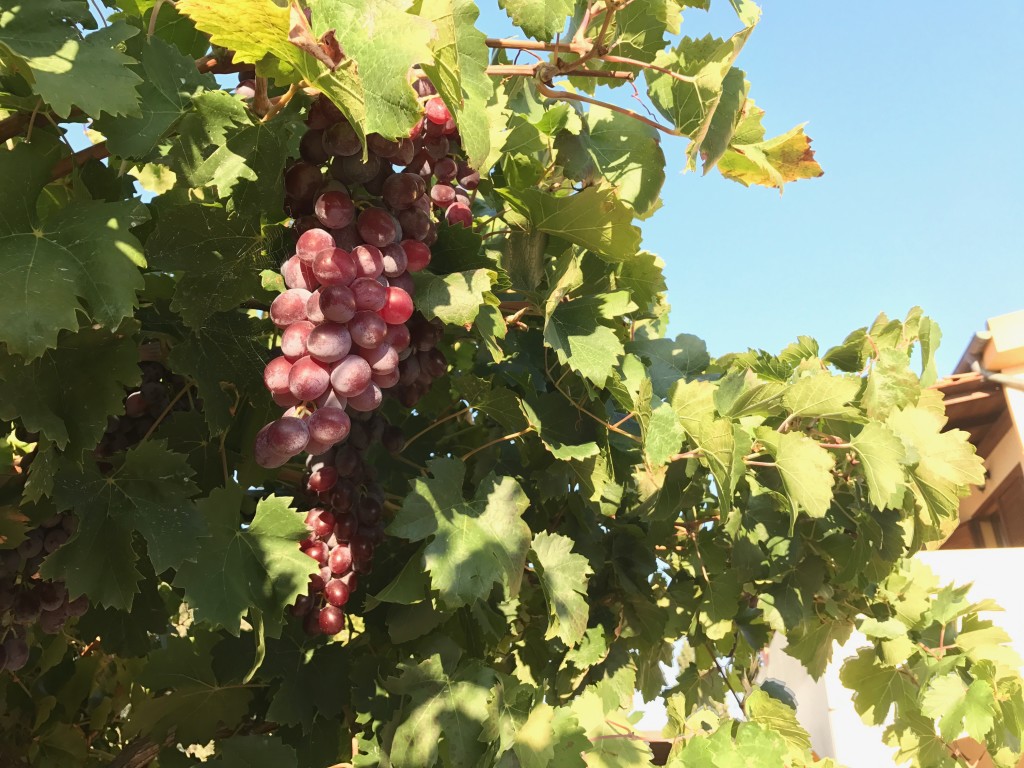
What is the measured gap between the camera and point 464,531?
4.31ft

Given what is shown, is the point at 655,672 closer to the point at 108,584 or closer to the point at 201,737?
the point at 201,737

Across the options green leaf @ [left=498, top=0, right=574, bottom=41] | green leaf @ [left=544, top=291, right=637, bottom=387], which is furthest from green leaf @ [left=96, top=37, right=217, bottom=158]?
green leaf @ [left=544, top=291, right=637, bottom=387]

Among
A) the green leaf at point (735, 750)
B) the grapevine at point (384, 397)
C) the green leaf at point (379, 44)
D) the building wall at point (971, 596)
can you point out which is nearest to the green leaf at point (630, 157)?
the grapevine at point (384, 397)

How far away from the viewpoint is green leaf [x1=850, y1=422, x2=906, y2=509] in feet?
5.28

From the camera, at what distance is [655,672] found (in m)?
2.38

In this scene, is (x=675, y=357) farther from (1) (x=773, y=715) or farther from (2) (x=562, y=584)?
(1) (x=773, y=715)

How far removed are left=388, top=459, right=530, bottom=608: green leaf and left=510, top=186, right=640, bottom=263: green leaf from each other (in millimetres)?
406

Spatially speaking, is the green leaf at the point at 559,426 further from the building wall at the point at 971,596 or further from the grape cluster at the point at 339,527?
the building wall at the point at 971,596

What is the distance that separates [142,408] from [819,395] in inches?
48.5

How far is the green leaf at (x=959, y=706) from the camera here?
7.32 ft

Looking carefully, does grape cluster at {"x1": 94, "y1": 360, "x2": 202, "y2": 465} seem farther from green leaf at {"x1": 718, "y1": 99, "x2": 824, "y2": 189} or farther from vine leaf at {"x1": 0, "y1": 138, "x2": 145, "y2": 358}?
green leaf at {"x1": 718, "y1": 99, "x2": 824, "y2": 189}

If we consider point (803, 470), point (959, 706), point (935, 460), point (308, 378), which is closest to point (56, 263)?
point (308, 378)

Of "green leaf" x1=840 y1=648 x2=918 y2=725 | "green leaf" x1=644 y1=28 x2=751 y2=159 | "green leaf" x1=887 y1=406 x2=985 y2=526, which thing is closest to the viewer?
"green leaf" x1=644 y1=28 x2=751 y2=159

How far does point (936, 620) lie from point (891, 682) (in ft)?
0.75
